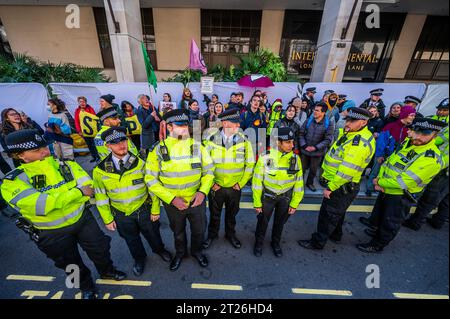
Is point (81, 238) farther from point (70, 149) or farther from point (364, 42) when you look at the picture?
point (364, 42)

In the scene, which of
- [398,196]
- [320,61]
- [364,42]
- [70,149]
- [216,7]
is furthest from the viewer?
[364,42]

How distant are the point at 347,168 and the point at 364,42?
536 inches

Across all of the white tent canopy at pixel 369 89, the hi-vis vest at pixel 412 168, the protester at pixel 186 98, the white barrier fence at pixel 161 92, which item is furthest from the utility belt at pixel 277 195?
the white tent canopy at pixel 369 89

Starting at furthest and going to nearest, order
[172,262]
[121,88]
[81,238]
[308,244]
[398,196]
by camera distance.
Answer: [121,88] → [308,244] → [172,262] → [398,196] → [81,238]

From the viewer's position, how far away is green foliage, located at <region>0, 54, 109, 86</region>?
7.26m

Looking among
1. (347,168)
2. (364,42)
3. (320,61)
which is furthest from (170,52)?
(347,168)

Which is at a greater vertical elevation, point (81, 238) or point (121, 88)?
point (121, 88)

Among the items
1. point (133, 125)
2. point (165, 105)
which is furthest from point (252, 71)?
point (133, 125)

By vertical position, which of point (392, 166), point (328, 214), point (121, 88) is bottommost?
point (328, 214)

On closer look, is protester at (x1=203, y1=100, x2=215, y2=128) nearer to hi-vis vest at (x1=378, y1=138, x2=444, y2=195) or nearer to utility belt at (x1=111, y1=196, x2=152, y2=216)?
utility belt at (x1=111, y1=196, x2=152, y2=216)

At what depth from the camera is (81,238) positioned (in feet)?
7.69

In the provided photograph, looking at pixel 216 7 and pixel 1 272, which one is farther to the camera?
pixel 216 7

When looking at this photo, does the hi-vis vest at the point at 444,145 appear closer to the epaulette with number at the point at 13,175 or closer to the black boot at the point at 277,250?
the black boot at the point at 277,250

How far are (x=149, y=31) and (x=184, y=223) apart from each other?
12.9 m
